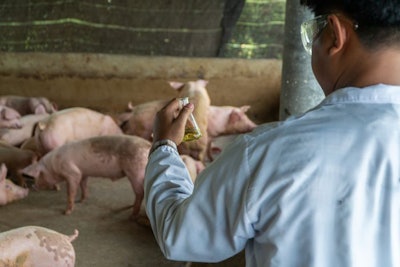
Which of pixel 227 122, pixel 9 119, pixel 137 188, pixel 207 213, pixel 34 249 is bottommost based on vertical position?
pixel 227 122

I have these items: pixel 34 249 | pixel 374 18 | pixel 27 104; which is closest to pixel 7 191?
pixel 34 249

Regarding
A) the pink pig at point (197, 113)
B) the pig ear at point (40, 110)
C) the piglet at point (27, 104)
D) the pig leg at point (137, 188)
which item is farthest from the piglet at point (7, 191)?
the piglet at point (27, 104)

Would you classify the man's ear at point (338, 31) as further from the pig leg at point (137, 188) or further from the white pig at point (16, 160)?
the white pig at point (16, 160)

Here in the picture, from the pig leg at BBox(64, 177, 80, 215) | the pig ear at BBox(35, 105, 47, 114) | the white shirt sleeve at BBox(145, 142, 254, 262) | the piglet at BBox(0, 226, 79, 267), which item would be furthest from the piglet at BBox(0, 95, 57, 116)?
the white shirt sleeve at BBox(145, 142, 254, 262)

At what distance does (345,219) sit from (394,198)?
0.09 metres

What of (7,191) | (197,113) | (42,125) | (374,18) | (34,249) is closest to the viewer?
(374,18)

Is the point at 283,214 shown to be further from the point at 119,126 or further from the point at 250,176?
the point at 119,126

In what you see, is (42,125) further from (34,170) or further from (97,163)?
(97,163)

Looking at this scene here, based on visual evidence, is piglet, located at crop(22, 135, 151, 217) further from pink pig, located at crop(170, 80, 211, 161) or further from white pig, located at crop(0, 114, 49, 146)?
white pig, located at crop(0, 114, 49, 146)

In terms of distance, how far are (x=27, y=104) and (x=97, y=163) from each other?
2.56 m

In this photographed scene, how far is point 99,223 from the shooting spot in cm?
354

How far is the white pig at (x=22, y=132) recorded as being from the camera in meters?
5.10

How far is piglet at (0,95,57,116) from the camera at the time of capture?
5884mm

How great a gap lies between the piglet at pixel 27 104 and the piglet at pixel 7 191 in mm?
1975
